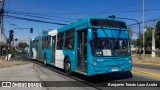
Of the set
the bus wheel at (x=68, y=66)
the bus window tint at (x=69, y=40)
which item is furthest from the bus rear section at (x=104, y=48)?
the bus wheel at (x=68, y=66)

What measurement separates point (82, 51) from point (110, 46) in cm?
159

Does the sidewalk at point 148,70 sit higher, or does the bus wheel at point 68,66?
the bus wheel at point 68,66

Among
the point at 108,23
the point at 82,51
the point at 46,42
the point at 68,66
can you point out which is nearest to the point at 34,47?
the point at 46,42

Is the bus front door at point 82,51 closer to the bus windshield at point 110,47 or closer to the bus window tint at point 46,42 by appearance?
the bus windshield at point 110,47

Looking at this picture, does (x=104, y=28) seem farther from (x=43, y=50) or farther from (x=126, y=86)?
(x=43, y=50)

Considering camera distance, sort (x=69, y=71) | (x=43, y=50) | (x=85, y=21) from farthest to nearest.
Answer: (x=43, y=50) < (x=69, y=71) < (x=85, y=21)

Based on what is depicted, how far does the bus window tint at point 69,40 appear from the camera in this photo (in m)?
18.1

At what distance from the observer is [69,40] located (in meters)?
18.6

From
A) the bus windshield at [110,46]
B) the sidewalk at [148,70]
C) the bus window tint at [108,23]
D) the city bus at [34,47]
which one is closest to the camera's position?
the bus windshield at [110,46]

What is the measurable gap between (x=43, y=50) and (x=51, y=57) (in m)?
4.29

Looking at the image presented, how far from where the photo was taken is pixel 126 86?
1367cm

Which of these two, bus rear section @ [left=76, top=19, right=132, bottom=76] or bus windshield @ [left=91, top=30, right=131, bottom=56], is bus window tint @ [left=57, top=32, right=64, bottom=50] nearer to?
bus rear section @ [left=76, top=19, right=132, bottom=76]

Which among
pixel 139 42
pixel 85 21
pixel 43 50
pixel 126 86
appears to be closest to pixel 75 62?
pixel 85 21

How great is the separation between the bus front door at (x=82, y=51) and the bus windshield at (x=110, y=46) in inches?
30.5
